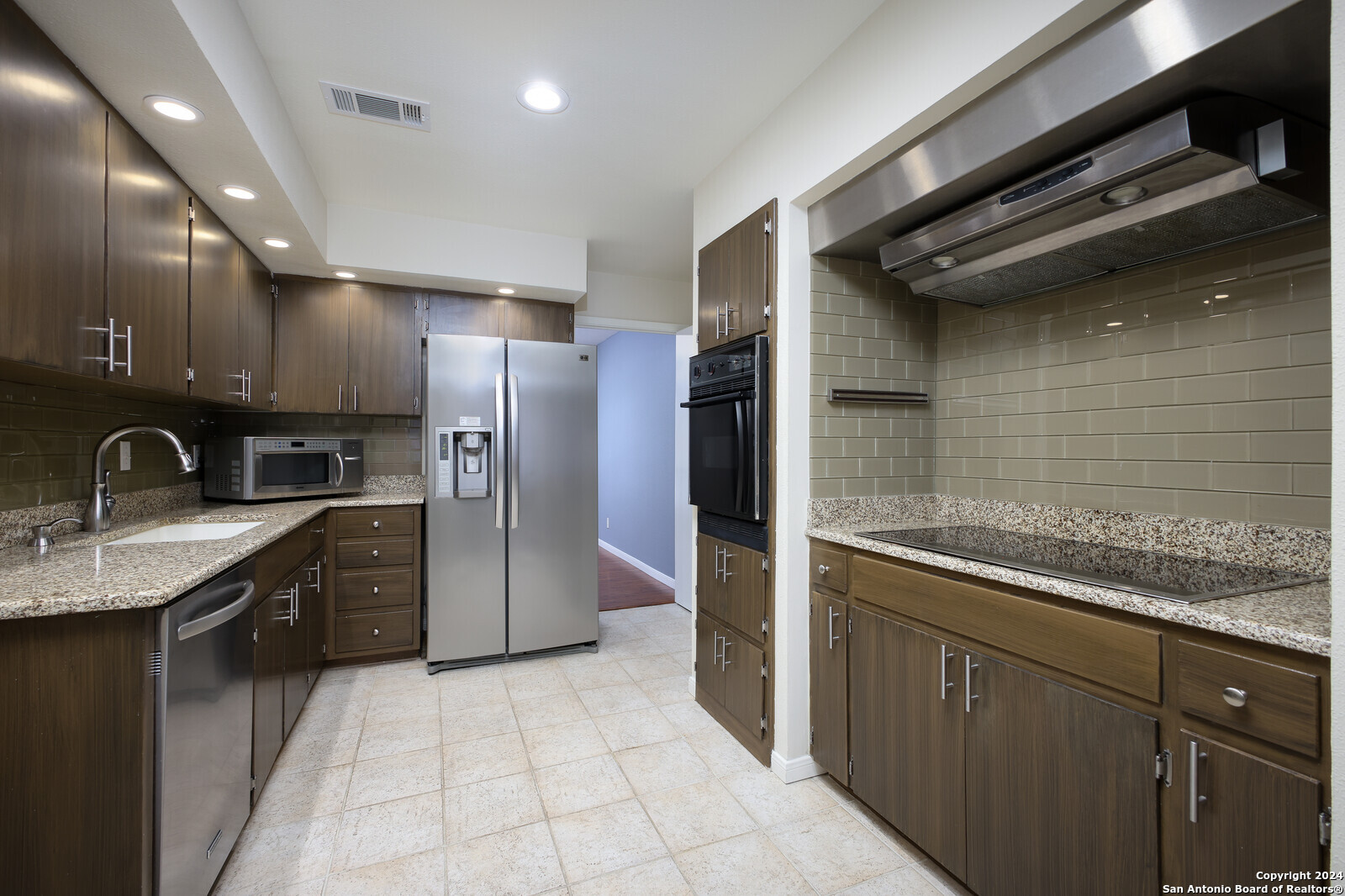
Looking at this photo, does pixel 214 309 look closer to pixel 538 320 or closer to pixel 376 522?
pixel 376 522

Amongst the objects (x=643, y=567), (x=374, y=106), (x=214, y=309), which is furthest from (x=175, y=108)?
(x=643, y=567)

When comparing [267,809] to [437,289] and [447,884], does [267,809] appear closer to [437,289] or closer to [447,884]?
Answer: [447,884]

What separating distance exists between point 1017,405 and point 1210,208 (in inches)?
32.4

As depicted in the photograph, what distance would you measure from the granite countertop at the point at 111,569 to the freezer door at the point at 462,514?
2.83 ft

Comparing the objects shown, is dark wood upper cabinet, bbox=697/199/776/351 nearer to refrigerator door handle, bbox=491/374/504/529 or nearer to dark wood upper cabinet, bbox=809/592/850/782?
dark wood upper cabinet, bbox=809/592/850/782

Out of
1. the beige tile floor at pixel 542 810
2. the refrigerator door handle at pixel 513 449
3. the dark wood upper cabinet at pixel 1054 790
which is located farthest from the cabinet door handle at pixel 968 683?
the refrigerator door handle at pixel 513 449

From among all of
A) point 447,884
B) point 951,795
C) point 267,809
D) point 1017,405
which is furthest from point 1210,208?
point 267,809

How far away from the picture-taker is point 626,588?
204 inches

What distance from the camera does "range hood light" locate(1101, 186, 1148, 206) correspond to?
131 cm

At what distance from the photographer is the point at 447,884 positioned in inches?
64.1

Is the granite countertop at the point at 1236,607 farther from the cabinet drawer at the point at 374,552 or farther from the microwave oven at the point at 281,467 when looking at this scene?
the microwave oven at the point at 281,467

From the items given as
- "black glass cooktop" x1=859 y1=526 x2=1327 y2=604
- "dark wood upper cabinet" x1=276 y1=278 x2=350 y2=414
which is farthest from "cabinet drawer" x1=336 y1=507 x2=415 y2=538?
"black glass cooktop" x1=859 y1=526 x2=1327 y2=604

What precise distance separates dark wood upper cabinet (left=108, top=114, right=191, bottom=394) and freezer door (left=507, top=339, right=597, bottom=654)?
1478 millimetres

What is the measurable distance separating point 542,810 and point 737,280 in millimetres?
2091
